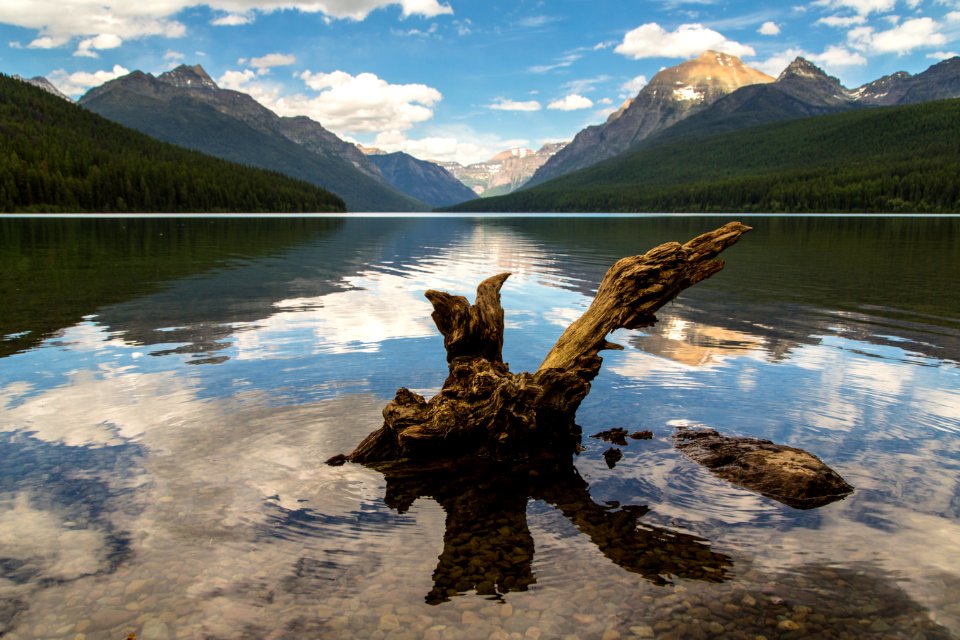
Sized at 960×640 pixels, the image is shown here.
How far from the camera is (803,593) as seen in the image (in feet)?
23.3

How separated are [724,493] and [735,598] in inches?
117

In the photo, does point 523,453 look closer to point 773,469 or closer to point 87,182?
point 773,469

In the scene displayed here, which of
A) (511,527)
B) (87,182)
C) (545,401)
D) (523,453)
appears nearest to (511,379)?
(545,401)

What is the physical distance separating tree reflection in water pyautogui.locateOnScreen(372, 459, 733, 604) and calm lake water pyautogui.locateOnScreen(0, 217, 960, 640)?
0.05 meters

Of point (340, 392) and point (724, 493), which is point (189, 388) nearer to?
point (340, 392)

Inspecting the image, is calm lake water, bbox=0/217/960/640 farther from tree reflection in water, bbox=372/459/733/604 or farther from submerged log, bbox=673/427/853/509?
submerged log, bbox=673/427/853/509

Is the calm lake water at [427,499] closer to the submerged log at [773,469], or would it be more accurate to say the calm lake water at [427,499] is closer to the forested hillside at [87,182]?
the submerged log at [773,469]

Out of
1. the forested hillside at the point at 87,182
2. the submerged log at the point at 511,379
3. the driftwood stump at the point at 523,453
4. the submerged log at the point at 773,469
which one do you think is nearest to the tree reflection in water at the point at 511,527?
the driftwood stump at the point at 523,453

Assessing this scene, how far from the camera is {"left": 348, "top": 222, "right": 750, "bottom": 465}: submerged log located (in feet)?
35.9

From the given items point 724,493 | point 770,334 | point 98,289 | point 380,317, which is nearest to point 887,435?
point 724,493

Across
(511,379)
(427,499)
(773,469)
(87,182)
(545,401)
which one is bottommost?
(427,499)

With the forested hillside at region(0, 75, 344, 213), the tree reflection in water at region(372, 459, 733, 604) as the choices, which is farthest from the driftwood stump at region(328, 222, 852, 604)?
the forested hillside at region(0, 75, 344, 213)

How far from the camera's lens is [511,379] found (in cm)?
1121

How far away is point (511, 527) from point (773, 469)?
174 inches
